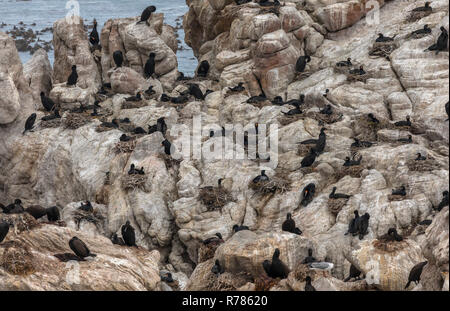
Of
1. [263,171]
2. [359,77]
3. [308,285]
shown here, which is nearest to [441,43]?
[359,77]

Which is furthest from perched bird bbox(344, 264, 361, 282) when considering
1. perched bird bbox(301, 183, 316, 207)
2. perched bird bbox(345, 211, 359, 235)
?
perched bird bbox(301, 183, 316, 207)

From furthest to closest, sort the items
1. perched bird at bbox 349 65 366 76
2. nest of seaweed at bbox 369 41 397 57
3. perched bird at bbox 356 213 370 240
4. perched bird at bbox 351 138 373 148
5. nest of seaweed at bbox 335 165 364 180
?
nest of seaweed at bbox 369 41 397 57 < perched bird at bbox 349 65 366 76 < perched bird at bbox 351 138 373 148 < nest of seaweed at bbox 335 165 364 180 < perched bird at bbox 356 213 370 240

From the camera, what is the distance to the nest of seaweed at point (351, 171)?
88.7ft

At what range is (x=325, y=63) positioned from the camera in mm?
36406

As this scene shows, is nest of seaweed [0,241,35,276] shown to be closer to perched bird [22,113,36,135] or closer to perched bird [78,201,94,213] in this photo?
perched bird [78,201,94,213]

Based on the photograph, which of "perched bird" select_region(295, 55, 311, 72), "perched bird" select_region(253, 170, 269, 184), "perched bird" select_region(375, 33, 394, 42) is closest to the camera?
"perched bird" select_region(253, 170, 269, 184)

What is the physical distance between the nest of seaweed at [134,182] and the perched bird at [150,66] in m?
11.1

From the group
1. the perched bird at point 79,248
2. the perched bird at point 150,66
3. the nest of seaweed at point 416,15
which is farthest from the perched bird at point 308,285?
the perched bird at point 150,66

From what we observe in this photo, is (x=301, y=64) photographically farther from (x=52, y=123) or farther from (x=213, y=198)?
(x=52, y=123)

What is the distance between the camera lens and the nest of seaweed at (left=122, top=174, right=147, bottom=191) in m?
29.6

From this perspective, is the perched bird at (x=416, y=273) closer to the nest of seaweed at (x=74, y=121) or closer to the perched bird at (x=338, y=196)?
the perched bird at (x=338, y=196)

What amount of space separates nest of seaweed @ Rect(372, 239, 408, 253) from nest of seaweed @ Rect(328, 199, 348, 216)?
21.0ft

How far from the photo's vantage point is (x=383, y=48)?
110ft
